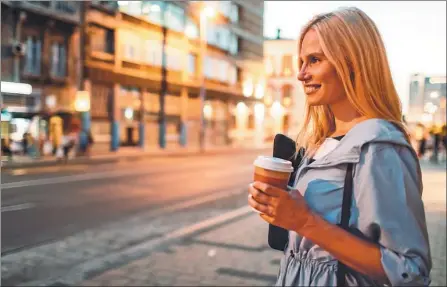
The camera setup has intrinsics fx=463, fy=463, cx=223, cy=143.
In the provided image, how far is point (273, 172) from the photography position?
1260 millimetres

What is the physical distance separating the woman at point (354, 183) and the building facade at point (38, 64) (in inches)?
854

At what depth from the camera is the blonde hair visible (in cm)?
137

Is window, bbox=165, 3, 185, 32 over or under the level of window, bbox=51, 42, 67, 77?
over

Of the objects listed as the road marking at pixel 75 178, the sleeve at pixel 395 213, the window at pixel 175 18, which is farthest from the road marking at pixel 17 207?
the window at pixel 175 18

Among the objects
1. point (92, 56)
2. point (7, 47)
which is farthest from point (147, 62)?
point (7, 47)

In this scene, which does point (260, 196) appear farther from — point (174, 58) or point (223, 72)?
point (223, 72)

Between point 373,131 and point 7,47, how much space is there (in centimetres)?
2384

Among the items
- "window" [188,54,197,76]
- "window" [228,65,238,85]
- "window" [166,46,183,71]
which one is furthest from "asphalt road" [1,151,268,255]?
"window" [228,65,238,85]

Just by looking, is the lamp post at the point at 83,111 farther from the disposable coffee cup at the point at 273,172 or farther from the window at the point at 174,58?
the disposable coffee cup at the point at 273,172

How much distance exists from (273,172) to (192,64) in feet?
116

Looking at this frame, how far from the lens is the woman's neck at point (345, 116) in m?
1.46

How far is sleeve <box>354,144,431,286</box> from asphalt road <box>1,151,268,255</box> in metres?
6.07

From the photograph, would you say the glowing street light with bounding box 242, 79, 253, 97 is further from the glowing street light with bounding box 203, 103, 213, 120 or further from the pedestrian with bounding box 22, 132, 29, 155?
the pedestrian with bounding box 22, 132, 29, 155

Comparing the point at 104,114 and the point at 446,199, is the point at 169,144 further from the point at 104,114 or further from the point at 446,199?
the point at 446,199
